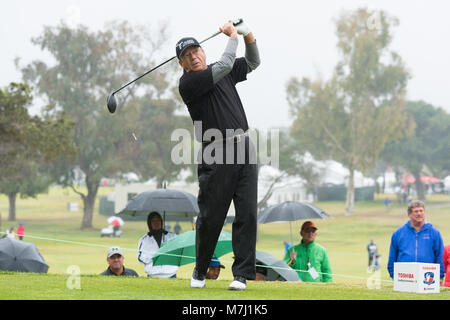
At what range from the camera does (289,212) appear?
41.1ft

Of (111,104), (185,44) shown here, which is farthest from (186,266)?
(185,44)

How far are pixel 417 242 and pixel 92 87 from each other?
75.0m

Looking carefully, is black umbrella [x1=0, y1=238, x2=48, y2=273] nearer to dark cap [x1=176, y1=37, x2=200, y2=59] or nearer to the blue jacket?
the blue jacket

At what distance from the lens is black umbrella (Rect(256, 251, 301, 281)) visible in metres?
9.45

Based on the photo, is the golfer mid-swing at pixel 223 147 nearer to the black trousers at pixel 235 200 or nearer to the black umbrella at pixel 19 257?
the black trousers at pixel 235 200

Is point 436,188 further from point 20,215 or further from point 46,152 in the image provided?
point 46,152

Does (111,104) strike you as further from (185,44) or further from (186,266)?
(186,266)

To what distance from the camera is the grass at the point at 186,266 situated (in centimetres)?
562

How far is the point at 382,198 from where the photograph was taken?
123312mm

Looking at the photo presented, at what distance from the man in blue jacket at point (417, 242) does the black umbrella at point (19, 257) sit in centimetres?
553

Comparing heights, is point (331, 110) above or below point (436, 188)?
above

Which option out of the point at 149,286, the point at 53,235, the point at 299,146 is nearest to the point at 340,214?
the point at 299,146
